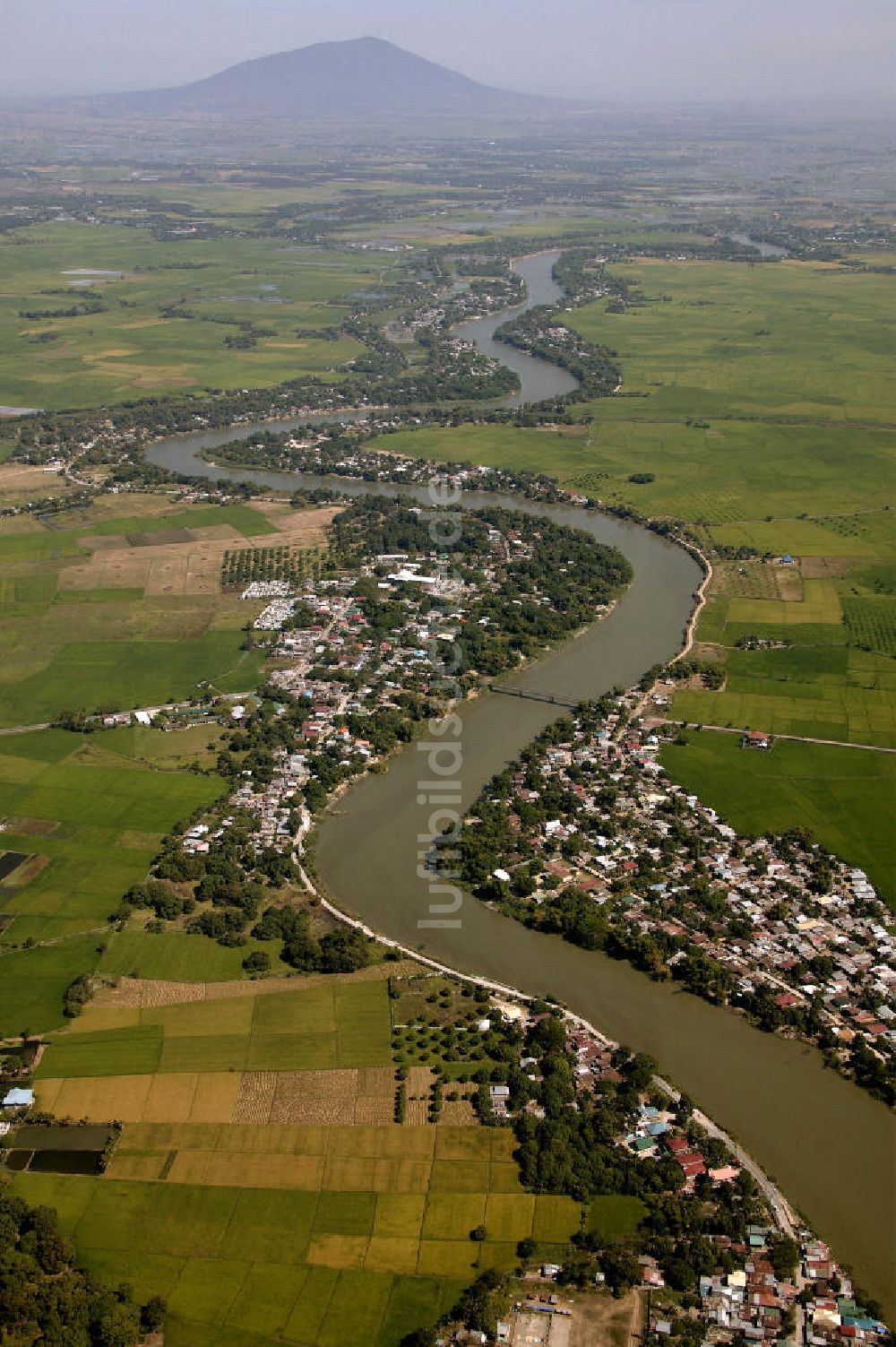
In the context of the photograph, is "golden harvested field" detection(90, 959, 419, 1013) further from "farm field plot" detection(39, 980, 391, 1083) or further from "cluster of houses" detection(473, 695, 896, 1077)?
"cluster of houses" detection(473, 695, 896, 1077)

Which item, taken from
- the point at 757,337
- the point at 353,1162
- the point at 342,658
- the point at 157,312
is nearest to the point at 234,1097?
the point at 353,1162

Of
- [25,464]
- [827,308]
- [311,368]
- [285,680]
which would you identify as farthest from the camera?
[827,308]

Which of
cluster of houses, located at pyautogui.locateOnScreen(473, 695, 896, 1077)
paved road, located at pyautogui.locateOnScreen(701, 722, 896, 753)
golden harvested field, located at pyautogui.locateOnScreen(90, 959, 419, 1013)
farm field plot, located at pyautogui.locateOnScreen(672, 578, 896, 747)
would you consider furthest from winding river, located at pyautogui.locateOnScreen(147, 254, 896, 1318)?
paved road, located at pyautogui.locateOnScreen(701, 722, 896, 753)

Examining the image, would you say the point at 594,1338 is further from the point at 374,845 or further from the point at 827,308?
the point at 827,308

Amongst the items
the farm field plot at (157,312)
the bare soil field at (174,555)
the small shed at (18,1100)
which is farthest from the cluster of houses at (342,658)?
the farm field plot at (157,312)

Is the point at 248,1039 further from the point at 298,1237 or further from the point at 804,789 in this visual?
the point at 804,789

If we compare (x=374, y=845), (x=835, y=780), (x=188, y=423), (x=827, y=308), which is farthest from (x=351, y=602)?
(x=827, y=308)
